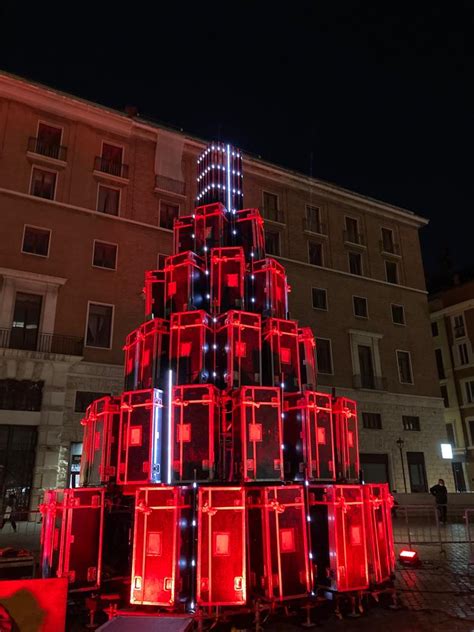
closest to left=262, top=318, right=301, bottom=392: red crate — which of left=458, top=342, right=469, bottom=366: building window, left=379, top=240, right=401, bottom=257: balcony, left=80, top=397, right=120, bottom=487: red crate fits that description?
left=80, top=397, right=120, bottom=487: red crate

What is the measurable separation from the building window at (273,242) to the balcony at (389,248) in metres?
8.42

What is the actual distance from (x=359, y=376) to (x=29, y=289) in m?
19.1

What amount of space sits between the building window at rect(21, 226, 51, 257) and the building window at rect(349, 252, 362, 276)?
1905cm

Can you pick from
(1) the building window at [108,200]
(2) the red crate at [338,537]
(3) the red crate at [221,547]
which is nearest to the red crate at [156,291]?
(3) the red crate at [221,547]

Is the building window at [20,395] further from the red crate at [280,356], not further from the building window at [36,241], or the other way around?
the red crate at [280,356]

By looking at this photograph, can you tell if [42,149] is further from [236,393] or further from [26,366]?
[236,393]

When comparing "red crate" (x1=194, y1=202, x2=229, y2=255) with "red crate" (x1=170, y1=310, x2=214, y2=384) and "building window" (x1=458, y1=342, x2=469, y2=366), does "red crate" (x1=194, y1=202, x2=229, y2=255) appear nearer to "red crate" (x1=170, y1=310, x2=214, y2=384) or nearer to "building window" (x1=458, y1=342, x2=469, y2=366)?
"red crate" (x1=170, y1=310, x2=214, y2=384)

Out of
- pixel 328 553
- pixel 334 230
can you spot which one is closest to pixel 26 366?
pixel 328 553

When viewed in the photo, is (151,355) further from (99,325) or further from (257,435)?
(99,325)

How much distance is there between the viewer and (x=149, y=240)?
25.6m

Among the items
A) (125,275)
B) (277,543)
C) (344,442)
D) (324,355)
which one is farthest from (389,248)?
(277,543)

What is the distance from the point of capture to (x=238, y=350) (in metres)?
8.94

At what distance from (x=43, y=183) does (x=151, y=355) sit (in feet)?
59.6

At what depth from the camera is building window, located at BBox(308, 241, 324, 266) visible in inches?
1222
